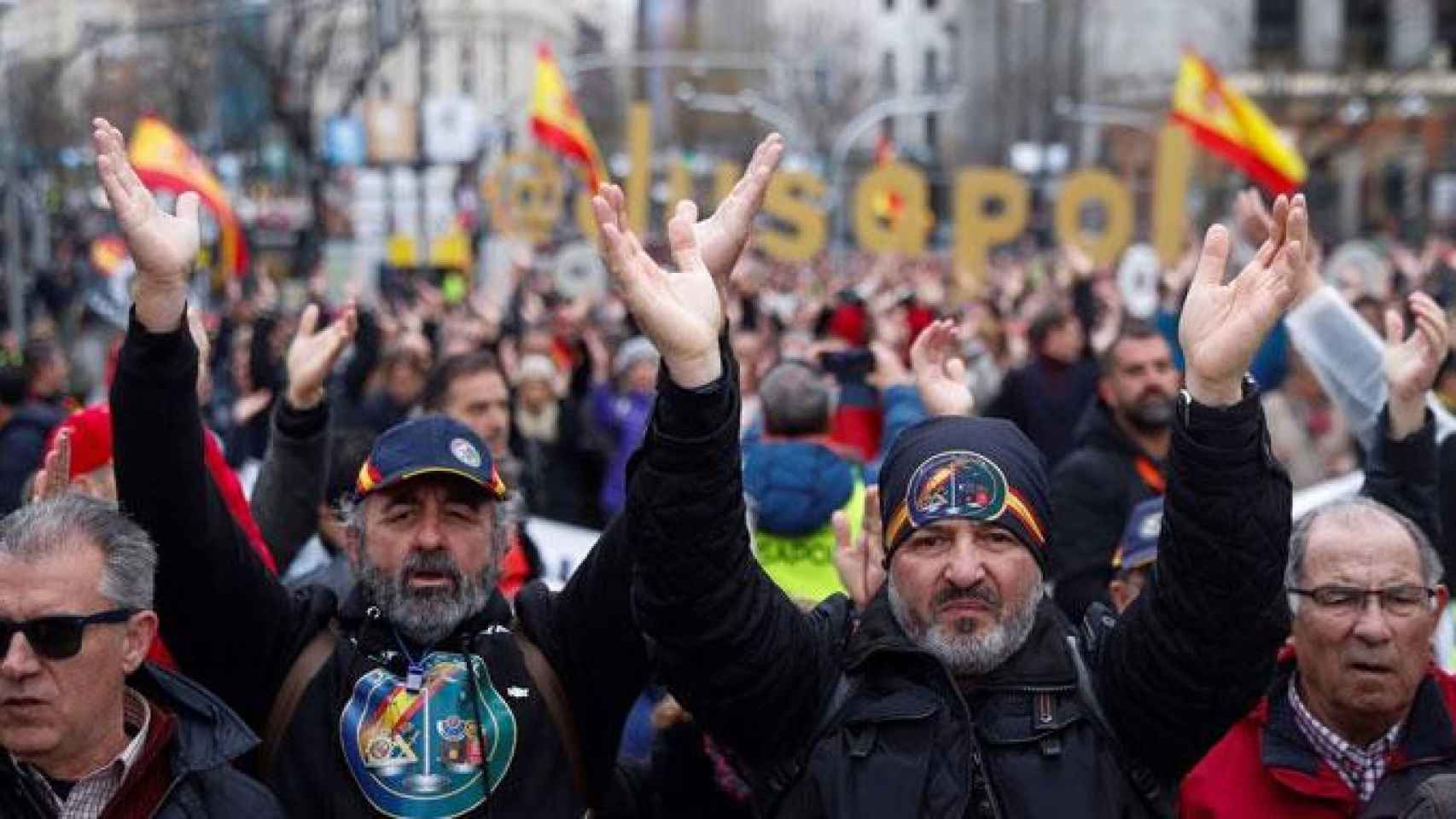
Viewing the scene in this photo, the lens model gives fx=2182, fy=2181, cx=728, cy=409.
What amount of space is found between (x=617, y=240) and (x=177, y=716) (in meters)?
1.07

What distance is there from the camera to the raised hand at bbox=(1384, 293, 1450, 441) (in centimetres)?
494

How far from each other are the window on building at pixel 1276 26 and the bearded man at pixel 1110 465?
181 feet

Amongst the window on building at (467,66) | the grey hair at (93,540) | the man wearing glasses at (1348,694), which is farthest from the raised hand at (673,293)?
the window on building at (467,66)

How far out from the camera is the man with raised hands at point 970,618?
3.50m

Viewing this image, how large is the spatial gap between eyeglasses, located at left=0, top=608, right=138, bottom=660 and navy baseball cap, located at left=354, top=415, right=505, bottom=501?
847mm

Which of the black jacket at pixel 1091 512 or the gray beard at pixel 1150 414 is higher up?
the gray beard at pixel 1150 414

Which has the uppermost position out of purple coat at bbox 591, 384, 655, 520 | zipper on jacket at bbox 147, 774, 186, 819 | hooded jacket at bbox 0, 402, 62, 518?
zipper on jacket at bbox 147, 774, 186, 819

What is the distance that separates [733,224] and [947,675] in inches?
34.6

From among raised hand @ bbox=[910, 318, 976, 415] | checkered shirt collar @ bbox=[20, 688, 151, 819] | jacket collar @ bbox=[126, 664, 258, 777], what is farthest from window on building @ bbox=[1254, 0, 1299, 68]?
checkered shirt collar @ bbox=[20, 688, 151, 819]

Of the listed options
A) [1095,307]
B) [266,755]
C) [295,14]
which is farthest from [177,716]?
[295,14]

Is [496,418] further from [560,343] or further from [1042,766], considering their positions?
[560,343]

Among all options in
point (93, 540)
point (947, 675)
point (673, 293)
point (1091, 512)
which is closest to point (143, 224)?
point (93, 540)

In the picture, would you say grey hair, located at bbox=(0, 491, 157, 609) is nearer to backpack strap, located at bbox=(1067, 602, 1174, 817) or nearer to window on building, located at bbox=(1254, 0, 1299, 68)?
backpack strap, located at bbox=(1067, 602, 1174, 817)

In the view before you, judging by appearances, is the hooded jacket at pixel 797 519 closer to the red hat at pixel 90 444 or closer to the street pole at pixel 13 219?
the red hat at pixel 90 444
